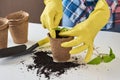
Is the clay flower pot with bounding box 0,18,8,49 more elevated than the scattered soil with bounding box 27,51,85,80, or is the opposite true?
the clay flower pot with bounding box 0,18,8,49

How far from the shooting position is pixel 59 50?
797 mm

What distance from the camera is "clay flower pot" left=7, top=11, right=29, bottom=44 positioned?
2.92ft

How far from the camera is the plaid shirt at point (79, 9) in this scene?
49.8 inches

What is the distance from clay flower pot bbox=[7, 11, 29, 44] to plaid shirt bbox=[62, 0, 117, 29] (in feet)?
1.29

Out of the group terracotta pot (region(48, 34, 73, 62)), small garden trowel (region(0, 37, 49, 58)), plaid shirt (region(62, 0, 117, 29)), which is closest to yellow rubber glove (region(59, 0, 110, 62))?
terracotta pot (region(48, 34, 73, 62))

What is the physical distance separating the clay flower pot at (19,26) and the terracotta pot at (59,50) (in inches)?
6.4

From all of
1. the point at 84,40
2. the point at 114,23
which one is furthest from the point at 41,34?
the point at 114,23

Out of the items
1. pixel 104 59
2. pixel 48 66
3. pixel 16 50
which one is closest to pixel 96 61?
pixel 104 59

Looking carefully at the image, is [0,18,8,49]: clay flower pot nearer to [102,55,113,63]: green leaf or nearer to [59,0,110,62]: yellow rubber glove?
[59,0,110,62]: yellow rubber glove

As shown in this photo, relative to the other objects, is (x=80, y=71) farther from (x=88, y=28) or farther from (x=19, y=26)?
(x=19, y=26)

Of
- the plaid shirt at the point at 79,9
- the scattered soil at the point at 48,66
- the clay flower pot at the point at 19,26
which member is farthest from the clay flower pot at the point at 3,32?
the plaid shirt at the point at 79,9

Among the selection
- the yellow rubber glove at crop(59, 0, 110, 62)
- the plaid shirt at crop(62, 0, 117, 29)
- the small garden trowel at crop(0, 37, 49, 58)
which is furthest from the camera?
the plaid shirt at crop(62, 0, 117, 29)

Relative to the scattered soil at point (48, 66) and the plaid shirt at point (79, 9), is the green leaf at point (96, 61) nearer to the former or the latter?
the scattered soil at point (48, 66)

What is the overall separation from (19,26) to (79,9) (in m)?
0.46
